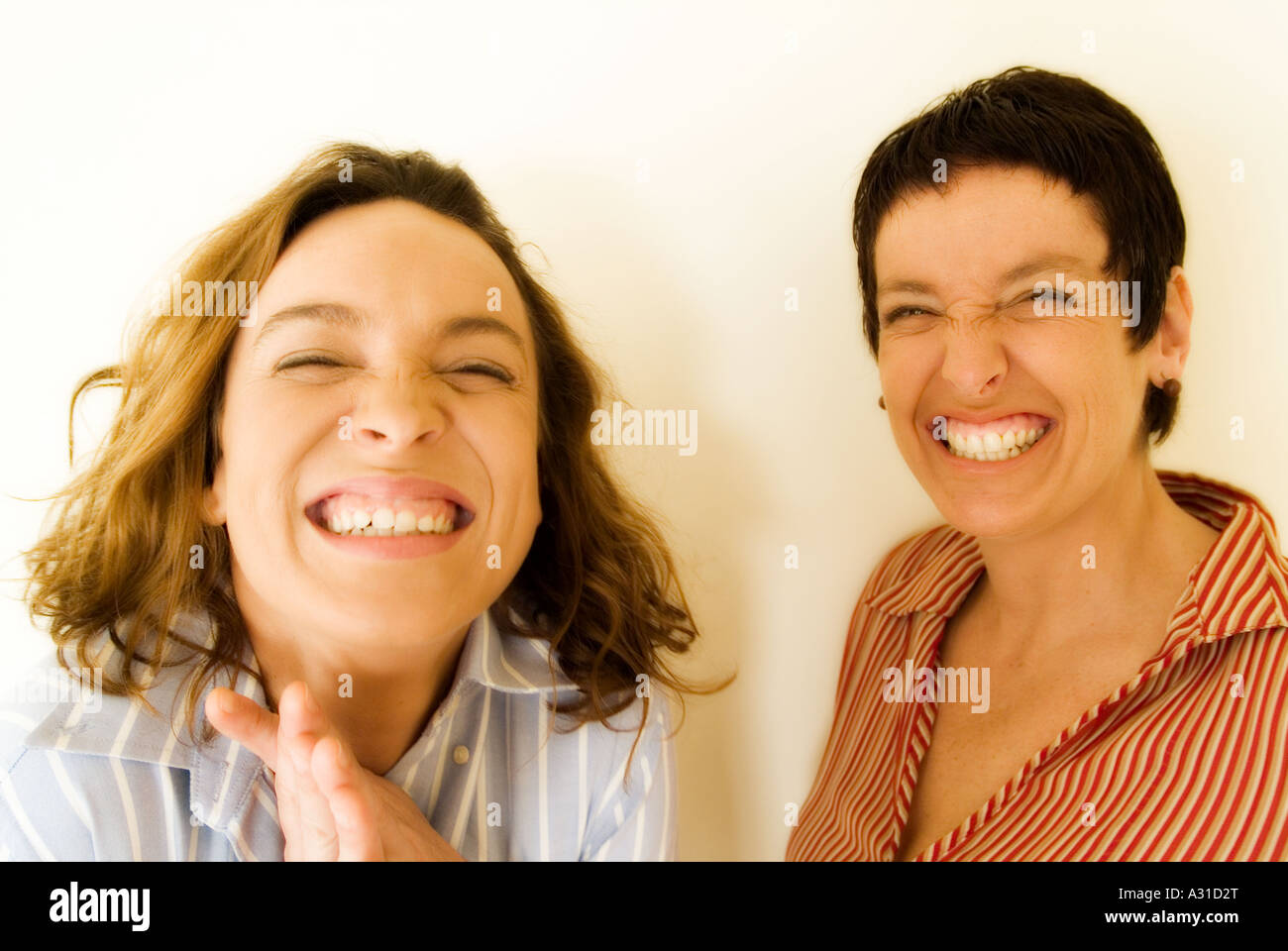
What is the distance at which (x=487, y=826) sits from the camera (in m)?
1.39

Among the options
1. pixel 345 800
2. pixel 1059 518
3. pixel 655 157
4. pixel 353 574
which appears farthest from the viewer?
pixel 655 157

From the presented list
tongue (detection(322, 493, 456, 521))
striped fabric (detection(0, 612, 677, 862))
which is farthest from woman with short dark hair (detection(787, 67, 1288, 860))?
tongue (detection(322, 493, 456, 521))

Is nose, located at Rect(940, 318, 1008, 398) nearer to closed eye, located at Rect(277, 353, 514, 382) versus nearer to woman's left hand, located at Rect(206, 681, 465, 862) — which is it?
closed eye, located at Rect(277, 353, 514, 382)

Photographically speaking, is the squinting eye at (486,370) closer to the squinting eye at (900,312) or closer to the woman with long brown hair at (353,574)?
the woman with long brown hair at (353,574)

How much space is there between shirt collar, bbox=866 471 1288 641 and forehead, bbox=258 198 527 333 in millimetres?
705

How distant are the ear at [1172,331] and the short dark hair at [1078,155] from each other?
0.02m

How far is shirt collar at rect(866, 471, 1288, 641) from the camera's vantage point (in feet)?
3.92

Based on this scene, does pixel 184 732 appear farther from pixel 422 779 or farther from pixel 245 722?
pixel 422 779

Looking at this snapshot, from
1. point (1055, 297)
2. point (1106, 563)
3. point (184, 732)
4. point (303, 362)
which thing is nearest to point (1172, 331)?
point (1055, 297)

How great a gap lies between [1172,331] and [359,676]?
3.87 feet

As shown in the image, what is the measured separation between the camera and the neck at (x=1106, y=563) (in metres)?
1.30

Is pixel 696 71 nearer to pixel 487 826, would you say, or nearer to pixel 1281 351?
pixel 1281 351

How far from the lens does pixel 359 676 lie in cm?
135

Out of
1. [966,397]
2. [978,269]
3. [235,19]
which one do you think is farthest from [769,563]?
[235,19]
